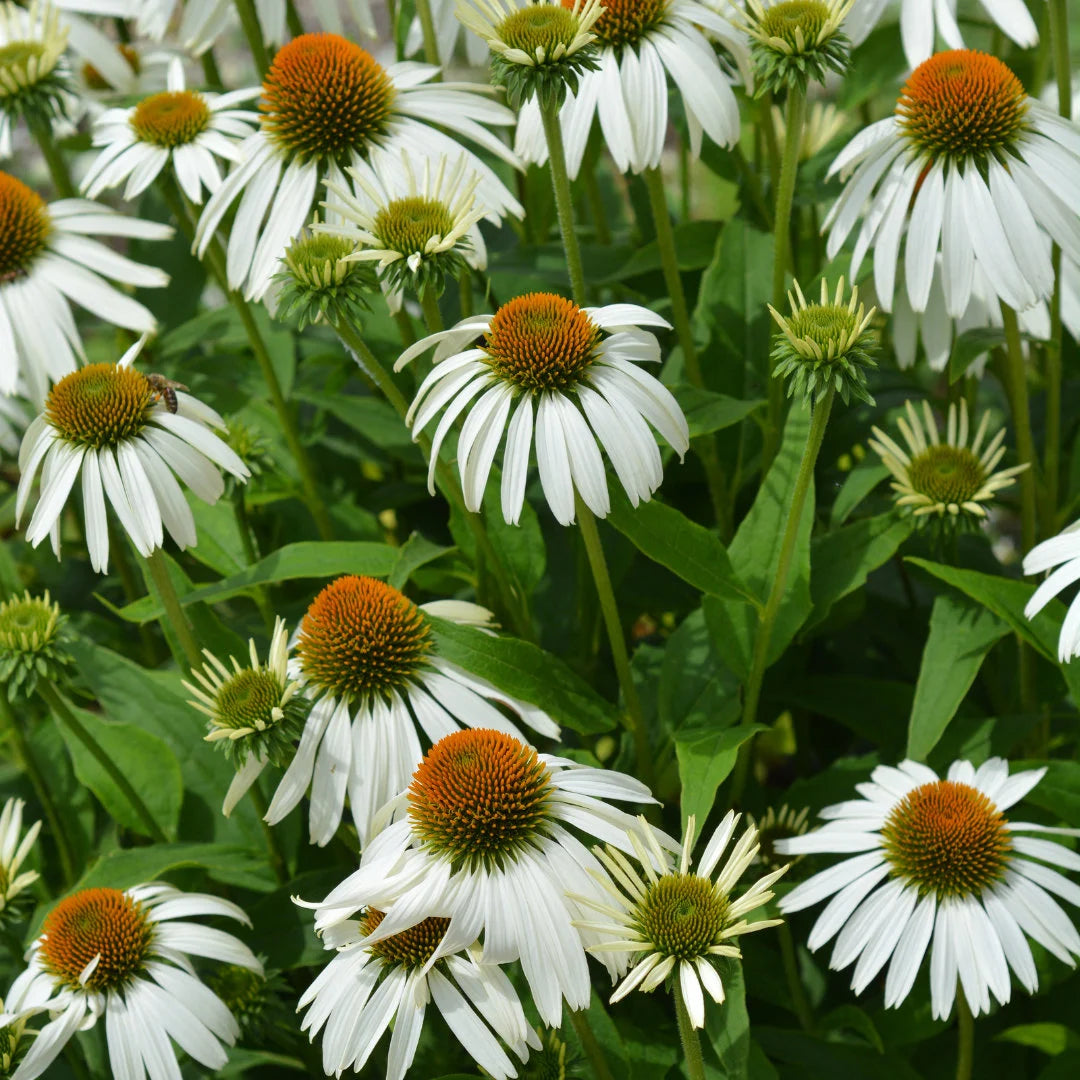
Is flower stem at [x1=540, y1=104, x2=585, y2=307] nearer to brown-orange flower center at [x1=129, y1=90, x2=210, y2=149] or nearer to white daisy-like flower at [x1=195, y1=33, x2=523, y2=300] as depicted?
white daisy-like flower at [x1=195, y1=33, x2=523, y2=300]

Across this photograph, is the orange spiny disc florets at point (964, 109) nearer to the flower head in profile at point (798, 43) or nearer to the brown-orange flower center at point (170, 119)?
the flower head in profile at point (798, 43)

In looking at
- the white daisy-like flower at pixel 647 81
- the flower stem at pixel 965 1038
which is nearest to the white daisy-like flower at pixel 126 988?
the flower stem at pixel 965 1038

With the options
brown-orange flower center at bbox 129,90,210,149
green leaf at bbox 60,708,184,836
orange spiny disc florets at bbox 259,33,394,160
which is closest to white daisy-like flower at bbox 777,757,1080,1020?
green leaf at bbox 60,708,184,836

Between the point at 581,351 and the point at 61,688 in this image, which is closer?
the point at 581,351

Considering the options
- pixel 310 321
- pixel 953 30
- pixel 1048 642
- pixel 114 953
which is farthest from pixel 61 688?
pixel 953 30

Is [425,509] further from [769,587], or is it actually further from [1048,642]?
[1048,642]

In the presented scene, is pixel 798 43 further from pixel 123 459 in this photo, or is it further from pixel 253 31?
pixel 253 31
